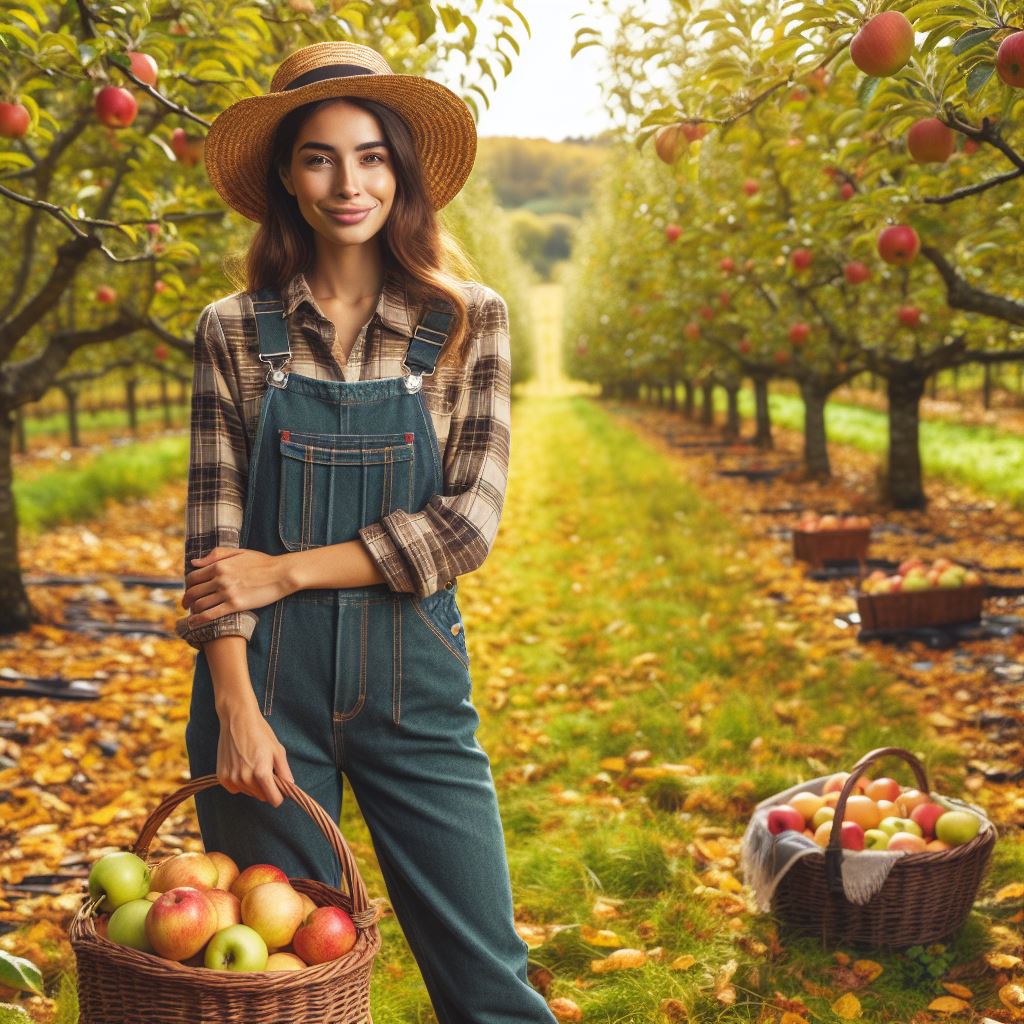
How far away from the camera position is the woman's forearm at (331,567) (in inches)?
72.1

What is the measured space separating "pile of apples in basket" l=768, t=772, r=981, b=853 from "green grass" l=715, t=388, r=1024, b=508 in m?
7.19

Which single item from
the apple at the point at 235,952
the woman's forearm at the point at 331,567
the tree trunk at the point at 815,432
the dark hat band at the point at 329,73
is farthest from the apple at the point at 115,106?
the tree trunk at the point at 815,432

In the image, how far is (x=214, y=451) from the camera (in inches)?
76.0

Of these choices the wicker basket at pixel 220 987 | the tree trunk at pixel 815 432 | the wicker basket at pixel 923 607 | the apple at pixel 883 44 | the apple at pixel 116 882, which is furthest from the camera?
the tree trunk at pixel 815 432

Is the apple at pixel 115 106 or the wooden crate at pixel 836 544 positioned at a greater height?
the apple at pixel 115 106

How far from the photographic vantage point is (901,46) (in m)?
2.59

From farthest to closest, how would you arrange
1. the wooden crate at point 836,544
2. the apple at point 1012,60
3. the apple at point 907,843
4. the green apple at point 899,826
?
the wooden crate at point 836,544, the green apple at point 899,826, the apple at point 907,843, the apple at point 1012,60

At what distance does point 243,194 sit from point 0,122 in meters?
1.64

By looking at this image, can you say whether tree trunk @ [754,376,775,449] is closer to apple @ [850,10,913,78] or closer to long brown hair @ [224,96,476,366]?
apple @ [850,10,913,78]

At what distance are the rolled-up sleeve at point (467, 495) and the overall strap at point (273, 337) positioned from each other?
320 millimetres

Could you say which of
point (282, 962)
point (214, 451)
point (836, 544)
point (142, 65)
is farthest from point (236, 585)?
point (836, 544)

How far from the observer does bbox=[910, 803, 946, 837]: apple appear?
128 inches

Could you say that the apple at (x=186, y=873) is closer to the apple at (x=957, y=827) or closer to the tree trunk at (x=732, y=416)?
the apple at (x=957, y=827)

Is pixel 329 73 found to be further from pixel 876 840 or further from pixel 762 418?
pixel 762 418
